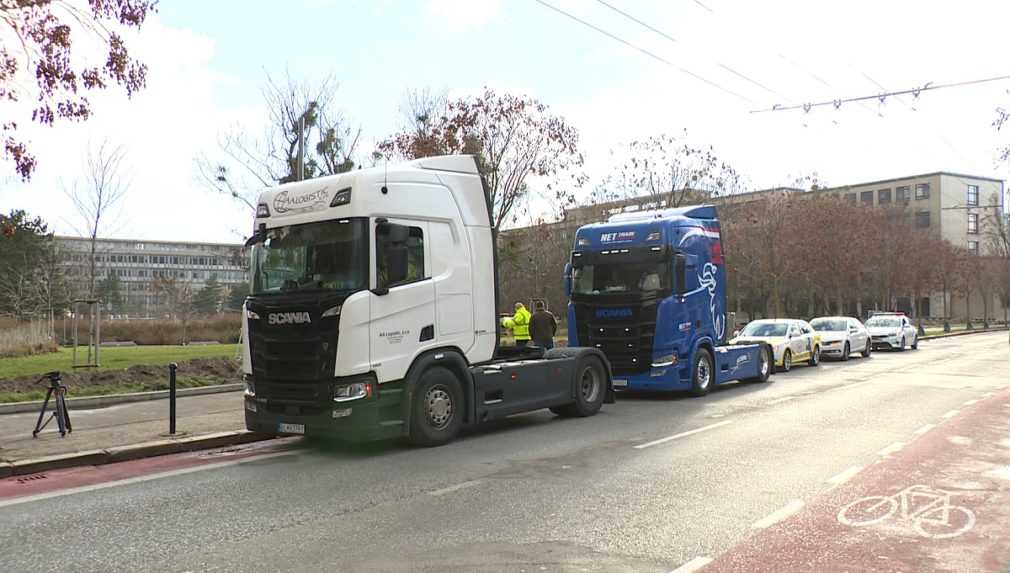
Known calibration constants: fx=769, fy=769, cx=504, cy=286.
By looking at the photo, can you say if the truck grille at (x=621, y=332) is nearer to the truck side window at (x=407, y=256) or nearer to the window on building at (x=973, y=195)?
the truck side window at (x=407, y=256)

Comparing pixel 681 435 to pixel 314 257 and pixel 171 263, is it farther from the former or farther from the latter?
pixel 171 263

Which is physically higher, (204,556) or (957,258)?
(957,258)

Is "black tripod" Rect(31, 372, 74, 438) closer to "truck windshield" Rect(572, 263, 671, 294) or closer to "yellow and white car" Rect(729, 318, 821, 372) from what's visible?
"truck windshield" Rect(572, 263, 671, 294)

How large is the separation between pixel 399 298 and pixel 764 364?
12.2 meters

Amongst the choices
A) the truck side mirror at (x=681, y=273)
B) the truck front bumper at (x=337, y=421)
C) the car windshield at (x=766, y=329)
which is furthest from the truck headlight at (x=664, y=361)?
the car windshield at (x=766, y=329)

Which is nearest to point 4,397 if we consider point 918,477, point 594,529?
point 594,529

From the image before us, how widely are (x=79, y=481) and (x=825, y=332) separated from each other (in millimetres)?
25011

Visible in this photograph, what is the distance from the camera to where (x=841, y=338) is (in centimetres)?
2670

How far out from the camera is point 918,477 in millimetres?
7789

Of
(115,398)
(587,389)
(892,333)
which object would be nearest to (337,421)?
(587,389)

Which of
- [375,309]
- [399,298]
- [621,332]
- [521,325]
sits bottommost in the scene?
[621,332]

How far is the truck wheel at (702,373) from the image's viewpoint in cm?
1513

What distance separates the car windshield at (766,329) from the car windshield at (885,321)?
12.4m

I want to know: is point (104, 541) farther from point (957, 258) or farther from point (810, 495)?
point (957, 258)
